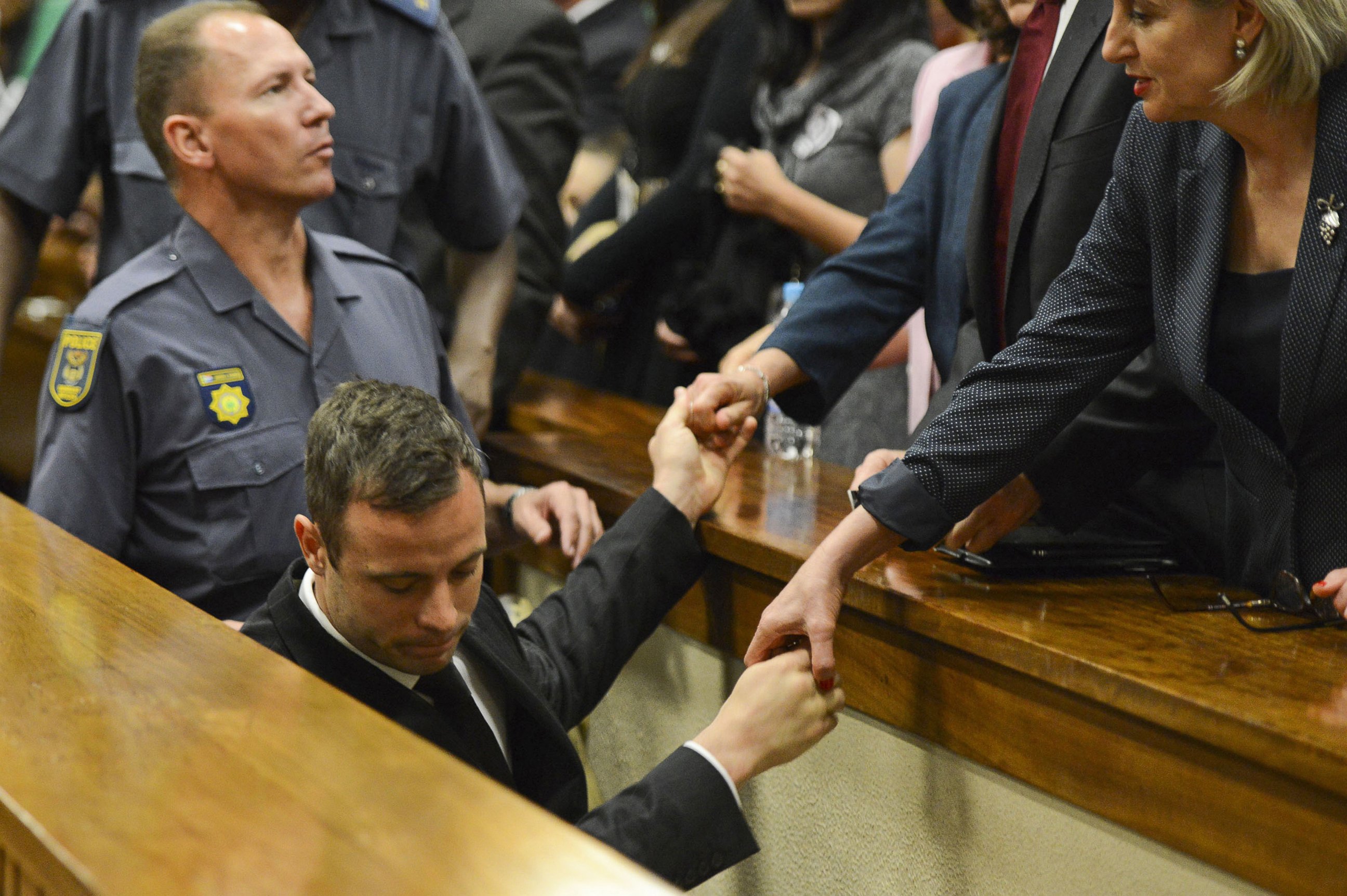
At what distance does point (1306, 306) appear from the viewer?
4.27 ft

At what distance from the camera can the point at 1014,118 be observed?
5.82 feet

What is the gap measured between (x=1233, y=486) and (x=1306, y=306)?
271 millimetres

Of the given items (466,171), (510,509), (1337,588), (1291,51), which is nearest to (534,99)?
(466,171)

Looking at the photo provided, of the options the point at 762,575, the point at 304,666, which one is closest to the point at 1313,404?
the point at 762,575

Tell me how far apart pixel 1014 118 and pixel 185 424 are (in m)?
1.13

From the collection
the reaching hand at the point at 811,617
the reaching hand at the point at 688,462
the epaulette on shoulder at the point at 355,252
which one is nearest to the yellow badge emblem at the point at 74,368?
the epaulette on shoulder at the point at 355,252

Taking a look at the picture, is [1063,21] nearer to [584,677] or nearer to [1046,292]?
[1046,292]

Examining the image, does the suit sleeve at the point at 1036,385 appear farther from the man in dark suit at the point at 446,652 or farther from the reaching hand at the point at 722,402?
the reaching hand at the point at 722,402

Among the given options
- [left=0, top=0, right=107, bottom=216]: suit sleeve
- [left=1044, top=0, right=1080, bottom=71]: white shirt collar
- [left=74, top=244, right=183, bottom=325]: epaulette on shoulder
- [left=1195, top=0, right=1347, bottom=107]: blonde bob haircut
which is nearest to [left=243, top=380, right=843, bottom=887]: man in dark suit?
[left=74, top=244, right=183, bottom=325]: epaulette on shoulder

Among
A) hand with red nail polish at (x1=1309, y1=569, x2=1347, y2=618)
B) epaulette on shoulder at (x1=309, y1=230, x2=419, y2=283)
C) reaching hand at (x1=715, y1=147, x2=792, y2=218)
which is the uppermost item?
hand with red nail polish at (x1=1309, y1=569, x2=1347, y2=618)

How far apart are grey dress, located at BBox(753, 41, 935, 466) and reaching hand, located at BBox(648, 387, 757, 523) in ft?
2.23

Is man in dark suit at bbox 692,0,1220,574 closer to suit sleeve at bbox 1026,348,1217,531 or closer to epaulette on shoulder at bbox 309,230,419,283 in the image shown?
suit sleeve at bbox 1026,348,1217,531

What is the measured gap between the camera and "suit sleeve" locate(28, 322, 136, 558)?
5.86 ft

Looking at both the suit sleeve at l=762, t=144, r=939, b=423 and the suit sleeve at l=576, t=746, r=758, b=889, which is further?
the suit sleeve at l=762, t=144, r=939, b=423
